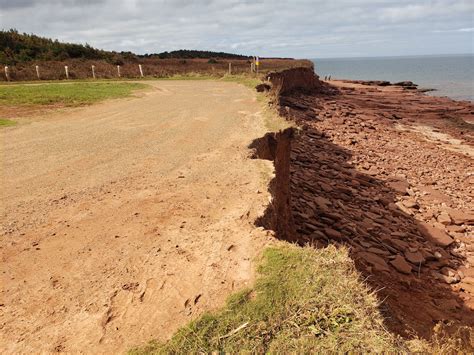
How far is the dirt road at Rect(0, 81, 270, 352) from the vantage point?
360cm

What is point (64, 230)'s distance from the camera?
16.9 ft

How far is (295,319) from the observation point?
343 cm

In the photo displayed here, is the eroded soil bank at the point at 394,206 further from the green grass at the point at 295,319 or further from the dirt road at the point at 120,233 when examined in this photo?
the dirt road at the point at 120,233

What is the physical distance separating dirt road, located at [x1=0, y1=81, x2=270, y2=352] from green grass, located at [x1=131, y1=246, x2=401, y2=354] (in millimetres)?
213

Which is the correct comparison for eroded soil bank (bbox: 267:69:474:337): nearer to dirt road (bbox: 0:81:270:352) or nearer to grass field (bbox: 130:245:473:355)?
grass field (bbox: 130:245:473:355)

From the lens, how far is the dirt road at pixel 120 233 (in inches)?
142

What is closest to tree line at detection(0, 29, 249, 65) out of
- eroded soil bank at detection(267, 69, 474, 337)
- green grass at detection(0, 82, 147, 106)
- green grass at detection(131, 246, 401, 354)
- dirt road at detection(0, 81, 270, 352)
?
green grass at detection(0, 82, 147, 106)

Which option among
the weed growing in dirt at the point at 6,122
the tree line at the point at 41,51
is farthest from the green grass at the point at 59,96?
the tree line at the point at 41,51

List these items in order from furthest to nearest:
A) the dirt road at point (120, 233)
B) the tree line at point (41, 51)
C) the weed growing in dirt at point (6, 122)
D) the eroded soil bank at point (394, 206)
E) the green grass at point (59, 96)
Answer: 1. the tree line at point (41, 51)
2. the green grass at point (59, 96)
3. the weed growing in dirt at point (6, 122)
4. the eroded soil bank at point (394, 206)
5. the dirt road at point (120, 233)

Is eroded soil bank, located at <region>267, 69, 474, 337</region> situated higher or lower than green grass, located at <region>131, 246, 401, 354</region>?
lower

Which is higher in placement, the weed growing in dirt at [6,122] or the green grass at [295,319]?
the weed growing in dirt at [6,122]

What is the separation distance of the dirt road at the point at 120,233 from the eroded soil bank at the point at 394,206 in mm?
1626

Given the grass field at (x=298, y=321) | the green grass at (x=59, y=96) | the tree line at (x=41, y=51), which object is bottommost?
the grass field at (x=298, y=321)

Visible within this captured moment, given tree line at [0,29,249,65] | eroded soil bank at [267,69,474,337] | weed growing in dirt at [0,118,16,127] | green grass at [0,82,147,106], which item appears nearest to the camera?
eroded soil bank at [267,69,474,337]
